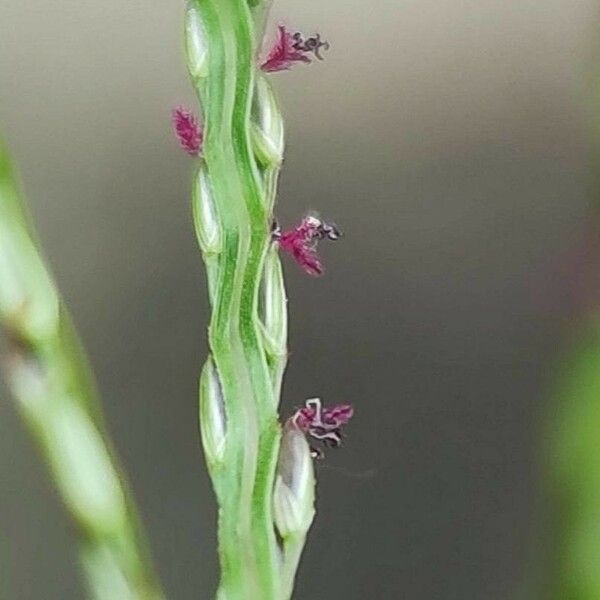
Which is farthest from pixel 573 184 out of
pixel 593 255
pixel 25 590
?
pixel 25 590

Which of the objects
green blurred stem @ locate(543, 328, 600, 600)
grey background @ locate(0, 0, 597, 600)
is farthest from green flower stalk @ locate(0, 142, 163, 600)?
green blurred stem @ locate(543, 328, 600, 600)

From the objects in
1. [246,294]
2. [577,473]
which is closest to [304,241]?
[246,294]

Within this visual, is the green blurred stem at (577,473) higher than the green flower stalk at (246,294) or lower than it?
lower

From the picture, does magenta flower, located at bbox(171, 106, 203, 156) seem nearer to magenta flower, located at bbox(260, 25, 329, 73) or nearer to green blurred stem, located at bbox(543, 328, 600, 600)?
magenta flower, located at bbox(260, 25, 329, 73)

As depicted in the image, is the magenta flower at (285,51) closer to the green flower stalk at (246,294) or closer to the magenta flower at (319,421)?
the green flower stalk at (246,294)

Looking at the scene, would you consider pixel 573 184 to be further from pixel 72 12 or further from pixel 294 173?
Answer: pixel 72 12

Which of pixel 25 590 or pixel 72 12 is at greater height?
pixel 72 12

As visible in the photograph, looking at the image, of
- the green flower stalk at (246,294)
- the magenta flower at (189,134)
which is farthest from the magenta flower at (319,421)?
the magenta flower at (189,134)
